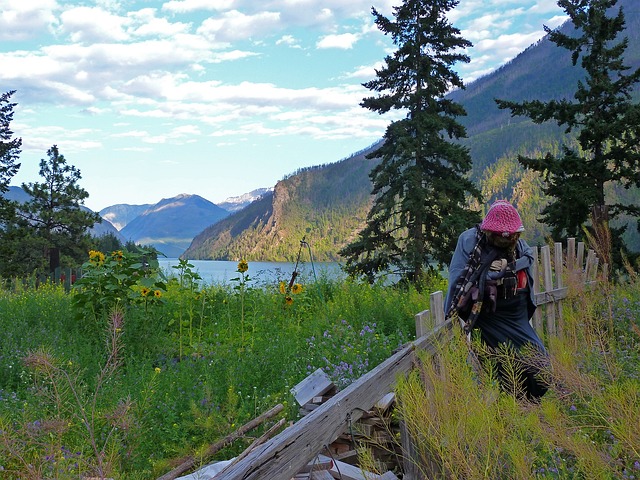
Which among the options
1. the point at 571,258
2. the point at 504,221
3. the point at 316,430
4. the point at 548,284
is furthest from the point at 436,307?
the point at 571,258

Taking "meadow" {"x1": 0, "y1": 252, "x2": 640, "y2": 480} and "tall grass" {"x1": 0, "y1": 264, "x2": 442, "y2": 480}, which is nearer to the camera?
"meadow" {"x1": 0, "y1": 252, "x2": 640, "y2": 480}

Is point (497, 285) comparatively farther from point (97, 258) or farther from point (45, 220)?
point (45, 220)

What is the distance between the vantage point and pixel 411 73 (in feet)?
51.1

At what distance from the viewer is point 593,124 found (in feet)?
45.2

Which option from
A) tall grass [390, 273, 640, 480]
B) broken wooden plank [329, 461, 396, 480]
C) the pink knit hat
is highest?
the pink knit hat

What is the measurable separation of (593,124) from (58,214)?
Result: 2672 centimetres

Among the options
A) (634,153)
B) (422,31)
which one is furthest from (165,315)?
(634,153)

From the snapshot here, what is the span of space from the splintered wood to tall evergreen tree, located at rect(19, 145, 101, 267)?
89.6 ft

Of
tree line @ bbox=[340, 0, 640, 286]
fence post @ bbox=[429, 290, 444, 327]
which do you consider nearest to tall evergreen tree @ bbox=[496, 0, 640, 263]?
tree line @ bbox=[340, 0, 640, 286]

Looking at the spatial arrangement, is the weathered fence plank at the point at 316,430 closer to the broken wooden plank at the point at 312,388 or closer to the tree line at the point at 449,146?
the broken wooden plank at the point at 312,388

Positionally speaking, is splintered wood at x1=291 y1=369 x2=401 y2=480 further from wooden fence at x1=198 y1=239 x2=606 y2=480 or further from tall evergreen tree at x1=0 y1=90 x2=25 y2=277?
tall evergreen tree at x1=0 y1=90 x2=25 y2=277

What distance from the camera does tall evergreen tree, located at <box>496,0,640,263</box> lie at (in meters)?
13.8

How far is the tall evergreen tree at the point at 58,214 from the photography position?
30.0 meters

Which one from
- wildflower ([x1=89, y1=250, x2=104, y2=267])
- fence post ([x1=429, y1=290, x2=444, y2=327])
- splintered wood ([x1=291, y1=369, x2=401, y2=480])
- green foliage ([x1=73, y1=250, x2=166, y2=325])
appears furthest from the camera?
wildflower ([x1=89, y1=250, x2=104, y2=267])
